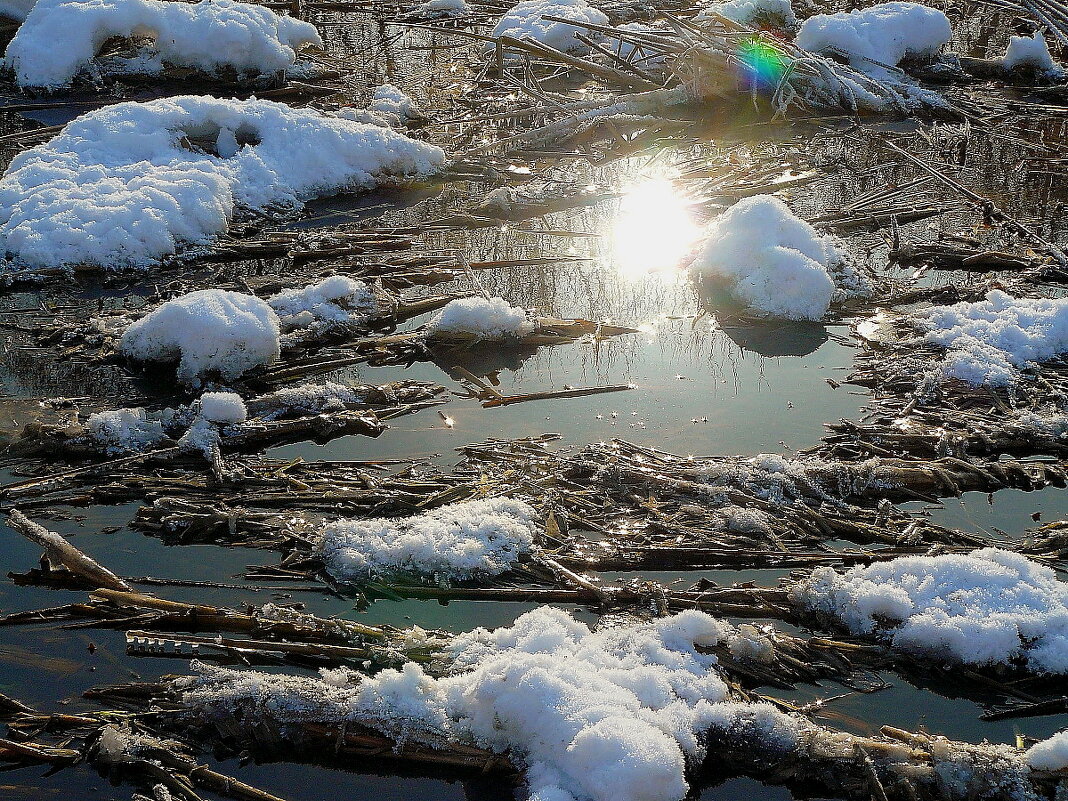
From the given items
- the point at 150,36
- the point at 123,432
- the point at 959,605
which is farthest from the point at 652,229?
the point at 150,36

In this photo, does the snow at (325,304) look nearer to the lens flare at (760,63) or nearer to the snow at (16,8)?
the lens flare at (760,63)

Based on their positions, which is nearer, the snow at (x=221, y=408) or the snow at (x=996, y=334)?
the snow at (x=221, y=408)

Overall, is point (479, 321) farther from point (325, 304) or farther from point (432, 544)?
point (432, 544)

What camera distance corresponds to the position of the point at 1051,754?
9.79 ft

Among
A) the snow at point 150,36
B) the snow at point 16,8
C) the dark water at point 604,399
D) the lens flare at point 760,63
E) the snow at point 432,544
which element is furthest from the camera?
the snow at point 16,8

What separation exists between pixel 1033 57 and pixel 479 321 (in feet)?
24.0

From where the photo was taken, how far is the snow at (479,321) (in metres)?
5.65

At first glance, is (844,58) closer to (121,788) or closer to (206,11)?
(206,11)

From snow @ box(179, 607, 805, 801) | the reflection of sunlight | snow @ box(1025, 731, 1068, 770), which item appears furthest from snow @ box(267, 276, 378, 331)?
snow @ box(1025, 731, 1068, 770)

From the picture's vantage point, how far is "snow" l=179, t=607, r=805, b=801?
2910mm

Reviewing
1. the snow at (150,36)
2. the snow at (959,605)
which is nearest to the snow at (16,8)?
the snow at (150,36)

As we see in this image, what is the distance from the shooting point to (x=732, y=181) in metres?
7.85

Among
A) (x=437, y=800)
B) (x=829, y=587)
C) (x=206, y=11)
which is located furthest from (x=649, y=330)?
(x=206, y=11)

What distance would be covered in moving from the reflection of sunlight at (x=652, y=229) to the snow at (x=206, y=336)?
2.31 m
